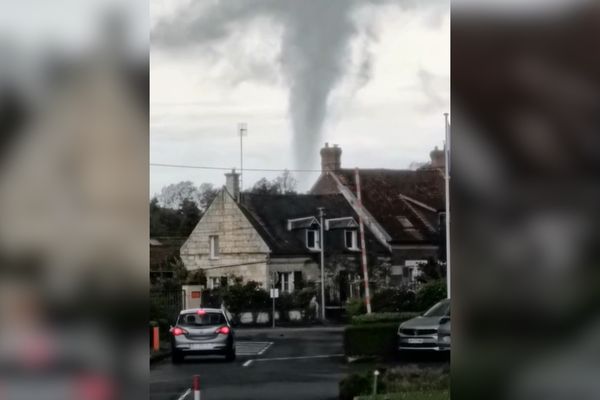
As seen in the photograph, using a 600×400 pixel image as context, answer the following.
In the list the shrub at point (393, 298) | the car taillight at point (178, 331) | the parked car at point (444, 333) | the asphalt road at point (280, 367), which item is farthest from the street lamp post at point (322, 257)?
the car taillight at point (178, 331)

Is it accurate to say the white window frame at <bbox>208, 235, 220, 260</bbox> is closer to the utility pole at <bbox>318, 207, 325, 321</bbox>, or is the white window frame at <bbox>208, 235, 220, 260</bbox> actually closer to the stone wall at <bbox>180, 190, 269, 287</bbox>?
the stone wall at <bbox>180, 190, 269, 287</bbox>

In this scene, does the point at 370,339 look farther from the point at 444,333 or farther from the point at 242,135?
the point at 242,135

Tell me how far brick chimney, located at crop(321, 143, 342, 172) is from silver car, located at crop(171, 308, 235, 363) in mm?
924

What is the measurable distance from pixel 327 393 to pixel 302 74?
5.39ft

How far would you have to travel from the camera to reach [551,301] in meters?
5.44

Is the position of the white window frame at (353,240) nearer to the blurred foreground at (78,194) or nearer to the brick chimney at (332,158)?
the brick chimney at (332,158)

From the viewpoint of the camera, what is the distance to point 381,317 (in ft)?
18.5

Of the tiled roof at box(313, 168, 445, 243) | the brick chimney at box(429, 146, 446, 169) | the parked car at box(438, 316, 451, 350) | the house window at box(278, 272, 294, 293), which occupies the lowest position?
the parked car at box(438, 316, 451, 350)

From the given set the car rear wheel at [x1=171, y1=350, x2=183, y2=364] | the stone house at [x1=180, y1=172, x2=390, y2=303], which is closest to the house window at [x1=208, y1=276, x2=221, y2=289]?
the stone house at [x1=180, y1=172, x2=390, y2=303]

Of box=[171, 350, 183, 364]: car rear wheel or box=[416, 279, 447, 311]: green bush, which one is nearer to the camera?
box=[171, 350, 183, 364]: car rear wheel

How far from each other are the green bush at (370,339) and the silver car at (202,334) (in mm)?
611

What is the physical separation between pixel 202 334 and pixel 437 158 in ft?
4.96

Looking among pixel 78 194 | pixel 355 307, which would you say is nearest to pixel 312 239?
pixel 355 307

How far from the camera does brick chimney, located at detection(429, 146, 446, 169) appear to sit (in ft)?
18.3
